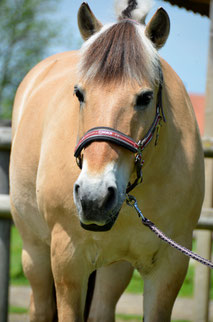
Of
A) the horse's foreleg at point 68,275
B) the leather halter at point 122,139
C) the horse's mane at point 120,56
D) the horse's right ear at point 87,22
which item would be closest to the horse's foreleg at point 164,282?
the horse's foreleg at point 68,275

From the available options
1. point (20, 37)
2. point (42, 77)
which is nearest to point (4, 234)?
point (42, 77)

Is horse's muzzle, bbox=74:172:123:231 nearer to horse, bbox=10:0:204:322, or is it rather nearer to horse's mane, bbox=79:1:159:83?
horse, bbox=10:0:204:322

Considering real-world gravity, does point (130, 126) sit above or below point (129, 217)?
above

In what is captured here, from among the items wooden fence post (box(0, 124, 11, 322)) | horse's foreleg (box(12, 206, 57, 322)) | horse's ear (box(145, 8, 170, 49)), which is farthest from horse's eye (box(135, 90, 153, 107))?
wooden fence post (box(0, 124, 11, 322))

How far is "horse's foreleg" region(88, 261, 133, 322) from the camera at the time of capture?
11.5 feet

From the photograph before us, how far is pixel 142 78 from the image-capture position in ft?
7.45

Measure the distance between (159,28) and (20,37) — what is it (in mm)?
25380

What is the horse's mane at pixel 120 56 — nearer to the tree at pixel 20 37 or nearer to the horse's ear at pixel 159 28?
the horse's ear at pixel 159 28

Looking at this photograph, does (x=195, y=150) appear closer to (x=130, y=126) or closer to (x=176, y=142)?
(x=176, y=142)

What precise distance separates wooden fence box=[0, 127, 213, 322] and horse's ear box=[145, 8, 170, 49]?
4.80ft

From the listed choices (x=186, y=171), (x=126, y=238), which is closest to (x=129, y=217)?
(x=126, y=238)

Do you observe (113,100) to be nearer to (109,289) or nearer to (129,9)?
(129,9)

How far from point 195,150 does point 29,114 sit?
1196mm

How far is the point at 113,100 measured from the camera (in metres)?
2.18
